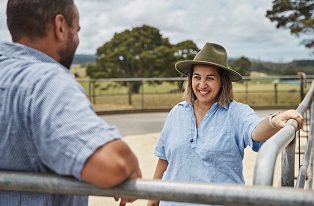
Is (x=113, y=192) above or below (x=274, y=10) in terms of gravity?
below

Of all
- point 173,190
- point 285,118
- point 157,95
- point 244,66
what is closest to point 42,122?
point 173,190

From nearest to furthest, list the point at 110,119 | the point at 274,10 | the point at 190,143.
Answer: the point at 190,143
the point at 110,119
the point at 274,10

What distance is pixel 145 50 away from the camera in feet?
105

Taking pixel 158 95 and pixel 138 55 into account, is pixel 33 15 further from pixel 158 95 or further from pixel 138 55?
pixel 138 55

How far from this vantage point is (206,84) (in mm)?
2602

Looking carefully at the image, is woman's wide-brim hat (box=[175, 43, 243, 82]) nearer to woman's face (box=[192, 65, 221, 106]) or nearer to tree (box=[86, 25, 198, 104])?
woman's face (box=[192, 65, 221, 106])

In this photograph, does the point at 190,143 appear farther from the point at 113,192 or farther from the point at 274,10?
the point at 274,10

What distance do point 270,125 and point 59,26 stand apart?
3.77ft

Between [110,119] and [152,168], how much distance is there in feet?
23.8

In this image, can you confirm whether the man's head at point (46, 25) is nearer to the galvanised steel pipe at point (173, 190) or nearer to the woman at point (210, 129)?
the galvanised steel pipe at point (173, 190)

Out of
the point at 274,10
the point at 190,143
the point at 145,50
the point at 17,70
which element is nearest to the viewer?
the point at 17,70

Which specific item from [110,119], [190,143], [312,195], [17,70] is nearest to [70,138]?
[17,70]

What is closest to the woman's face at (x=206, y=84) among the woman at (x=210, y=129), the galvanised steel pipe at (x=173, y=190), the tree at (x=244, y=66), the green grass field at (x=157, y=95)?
the woman at (x=210, y=129)

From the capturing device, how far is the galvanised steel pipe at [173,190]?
1104 mm
